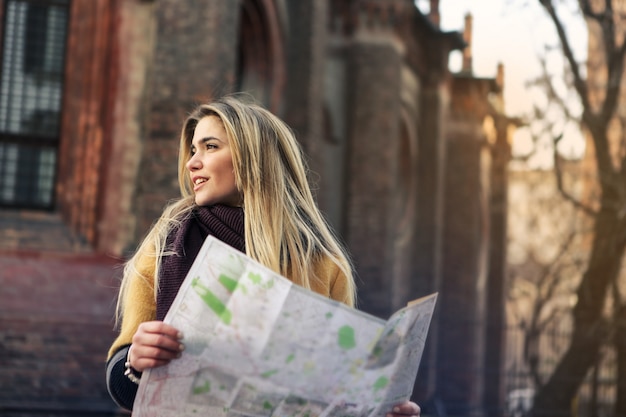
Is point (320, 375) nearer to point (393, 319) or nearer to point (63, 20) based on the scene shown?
point (393, 319)

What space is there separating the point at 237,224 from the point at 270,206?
0.33ft

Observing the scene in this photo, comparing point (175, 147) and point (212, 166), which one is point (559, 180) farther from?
point (212, 166)

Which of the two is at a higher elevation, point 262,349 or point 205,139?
point 205,139

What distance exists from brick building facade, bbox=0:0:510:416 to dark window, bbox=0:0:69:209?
0.11ft

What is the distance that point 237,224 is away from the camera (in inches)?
98.7

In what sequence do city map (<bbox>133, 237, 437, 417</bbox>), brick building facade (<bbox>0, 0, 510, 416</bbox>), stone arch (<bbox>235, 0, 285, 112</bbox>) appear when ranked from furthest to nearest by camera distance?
stone arch (<bbox>235, 0, 285, 112</bbox>) < brick building facade (<bbox>0, 0, 510, 416</bbox>) < city map (<bbox>133, 237, 437, 417</bbox>)

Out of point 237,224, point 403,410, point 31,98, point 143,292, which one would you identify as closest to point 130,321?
point 143,292

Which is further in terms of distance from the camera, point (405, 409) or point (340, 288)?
point (340, 288)

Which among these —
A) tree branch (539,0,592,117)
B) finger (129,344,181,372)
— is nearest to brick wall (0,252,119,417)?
tree branch (539,0,592,117)

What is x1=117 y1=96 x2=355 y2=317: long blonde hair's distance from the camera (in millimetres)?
2475

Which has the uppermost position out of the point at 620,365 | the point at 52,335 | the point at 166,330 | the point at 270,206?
the point at 270,206

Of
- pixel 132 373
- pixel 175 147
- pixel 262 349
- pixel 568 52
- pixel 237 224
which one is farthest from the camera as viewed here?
pixel 568 52

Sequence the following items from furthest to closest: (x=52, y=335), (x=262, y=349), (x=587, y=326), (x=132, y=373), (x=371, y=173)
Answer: (x=371, y=173) → (x=587, y=326) → (x=52, y=335) → (x=132, y=373) → (x=262, y=349)

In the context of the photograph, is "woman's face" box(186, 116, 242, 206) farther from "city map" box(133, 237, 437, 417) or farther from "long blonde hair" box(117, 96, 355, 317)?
"city map" box(133, 237, 437, 417)
